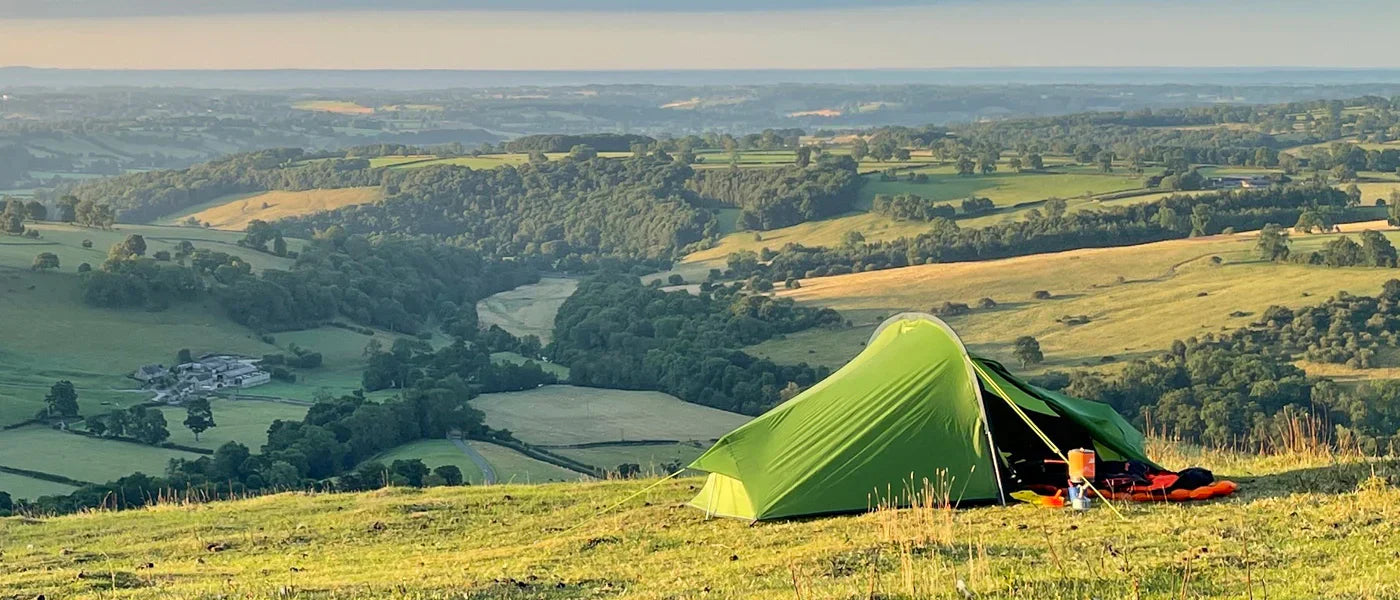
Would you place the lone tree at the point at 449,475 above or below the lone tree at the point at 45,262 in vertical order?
above

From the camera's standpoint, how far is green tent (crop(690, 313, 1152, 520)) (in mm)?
15430

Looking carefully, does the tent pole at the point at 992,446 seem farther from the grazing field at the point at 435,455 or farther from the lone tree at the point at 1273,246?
the lone tree at the point at 1273,246

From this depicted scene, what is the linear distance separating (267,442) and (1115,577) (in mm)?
51924

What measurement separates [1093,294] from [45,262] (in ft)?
230

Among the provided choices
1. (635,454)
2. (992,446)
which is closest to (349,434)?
(635,454)

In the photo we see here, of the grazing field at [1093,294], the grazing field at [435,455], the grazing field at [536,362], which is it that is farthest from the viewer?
the grazing field at [536,362]

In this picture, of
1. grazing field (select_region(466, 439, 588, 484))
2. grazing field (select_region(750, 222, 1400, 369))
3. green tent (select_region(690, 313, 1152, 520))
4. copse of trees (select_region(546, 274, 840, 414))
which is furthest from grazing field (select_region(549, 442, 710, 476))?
green tent (select_region(690, 313, 1152, 520))

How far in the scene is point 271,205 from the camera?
549ft

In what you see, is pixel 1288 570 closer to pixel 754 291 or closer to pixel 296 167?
pixel 754 291

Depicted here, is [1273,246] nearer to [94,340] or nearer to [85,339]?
[94,340]

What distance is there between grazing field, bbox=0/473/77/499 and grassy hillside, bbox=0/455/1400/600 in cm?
2905

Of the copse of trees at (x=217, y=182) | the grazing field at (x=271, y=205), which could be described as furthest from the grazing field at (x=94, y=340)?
the copse of trees at (x=217, y=182)

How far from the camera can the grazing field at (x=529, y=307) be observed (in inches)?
4412

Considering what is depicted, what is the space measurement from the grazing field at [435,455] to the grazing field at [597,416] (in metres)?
5.20
